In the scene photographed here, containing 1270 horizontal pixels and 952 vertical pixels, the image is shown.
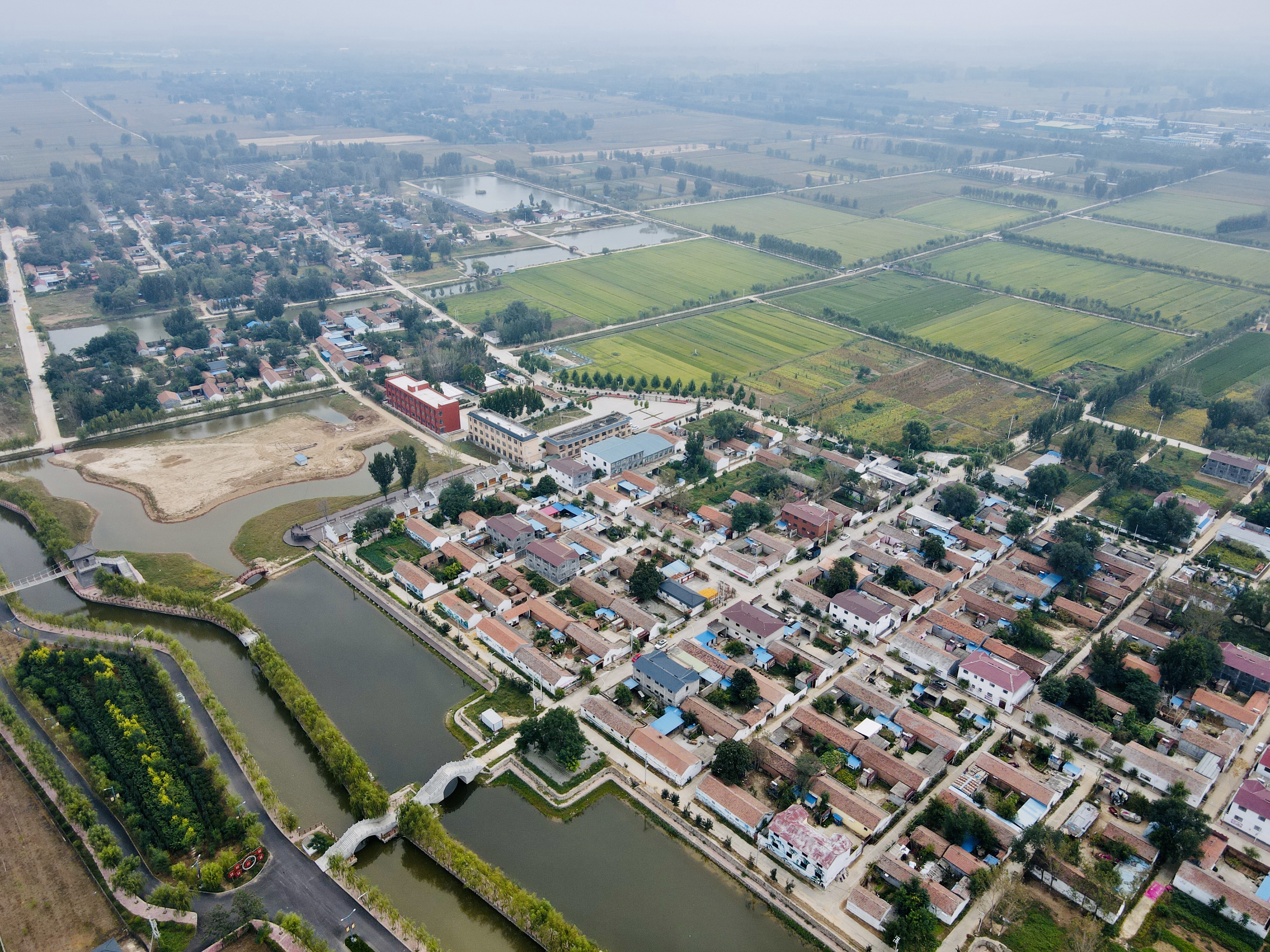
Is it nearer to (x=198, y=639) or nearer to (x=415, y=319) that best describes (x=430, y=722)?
(x=198, y=639)

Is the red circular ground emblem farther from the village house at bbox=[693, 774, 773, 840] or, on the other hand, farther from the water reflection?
the water reflection

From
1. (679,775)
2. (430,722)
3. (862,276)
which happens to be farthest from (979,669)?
(862,276)

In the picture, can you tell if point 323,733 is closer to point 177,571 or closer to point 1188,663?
point 177,571

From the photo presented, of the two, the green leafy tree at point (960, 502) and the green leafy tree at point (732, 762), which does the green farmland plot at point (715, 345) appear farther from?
the green leafy tree at point (732, 762)

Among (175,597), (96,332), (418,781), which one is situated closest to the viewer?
(418,781)

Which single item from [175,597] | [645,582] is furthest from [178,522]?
[645,582]

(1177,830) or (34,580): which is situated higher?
(1177,830)
